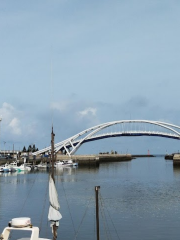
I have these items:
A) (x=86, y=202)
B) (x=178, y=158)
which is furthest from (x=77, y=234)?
(x=178, y=158)

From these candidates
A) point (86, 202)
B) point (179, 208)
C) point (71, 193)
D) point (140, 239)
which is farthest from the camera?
point (71, 193)

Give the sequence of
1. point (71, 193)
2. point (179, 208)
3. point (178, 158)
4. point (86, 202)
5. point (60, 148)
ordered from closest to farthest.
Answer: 1. point (179, 208)
2. point (86, 202)
3. point (71, 193)
4. point (178, 158)
5. point (60, 148)

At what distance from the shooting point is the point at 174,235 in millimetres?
33469

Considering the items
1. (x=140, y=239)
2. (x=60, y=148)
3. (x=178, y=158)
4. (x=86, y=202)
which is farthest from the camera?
(x=60, y=148)

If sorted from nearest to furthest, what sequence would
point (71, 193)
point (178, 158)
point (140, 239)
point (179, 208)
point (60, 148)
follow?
1. point (140, 239)
2. point (179, 208)
3. point (71, 193)
4. point (178, 158)
5. point (60, 148)

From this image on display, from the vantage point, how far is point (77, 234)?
34.1m

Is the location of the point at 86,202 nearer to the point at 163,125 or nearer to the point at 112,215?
the point at 112,215

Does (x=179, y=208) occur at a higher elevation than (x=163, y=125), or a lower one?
lower

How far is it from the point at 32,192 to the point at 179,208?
25.2m

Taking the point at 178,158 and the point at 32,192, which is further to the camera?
the point at 178,158

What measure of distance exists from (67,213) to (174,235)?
13122 millimetres

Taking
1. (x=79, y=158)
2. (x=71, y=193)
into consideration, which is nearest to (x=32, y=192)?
(x=71, y=193)

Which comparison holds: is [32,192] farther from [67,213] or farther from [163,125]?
[163,125]

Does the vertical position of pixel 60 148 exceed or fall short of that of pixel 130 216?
it exceeds it
